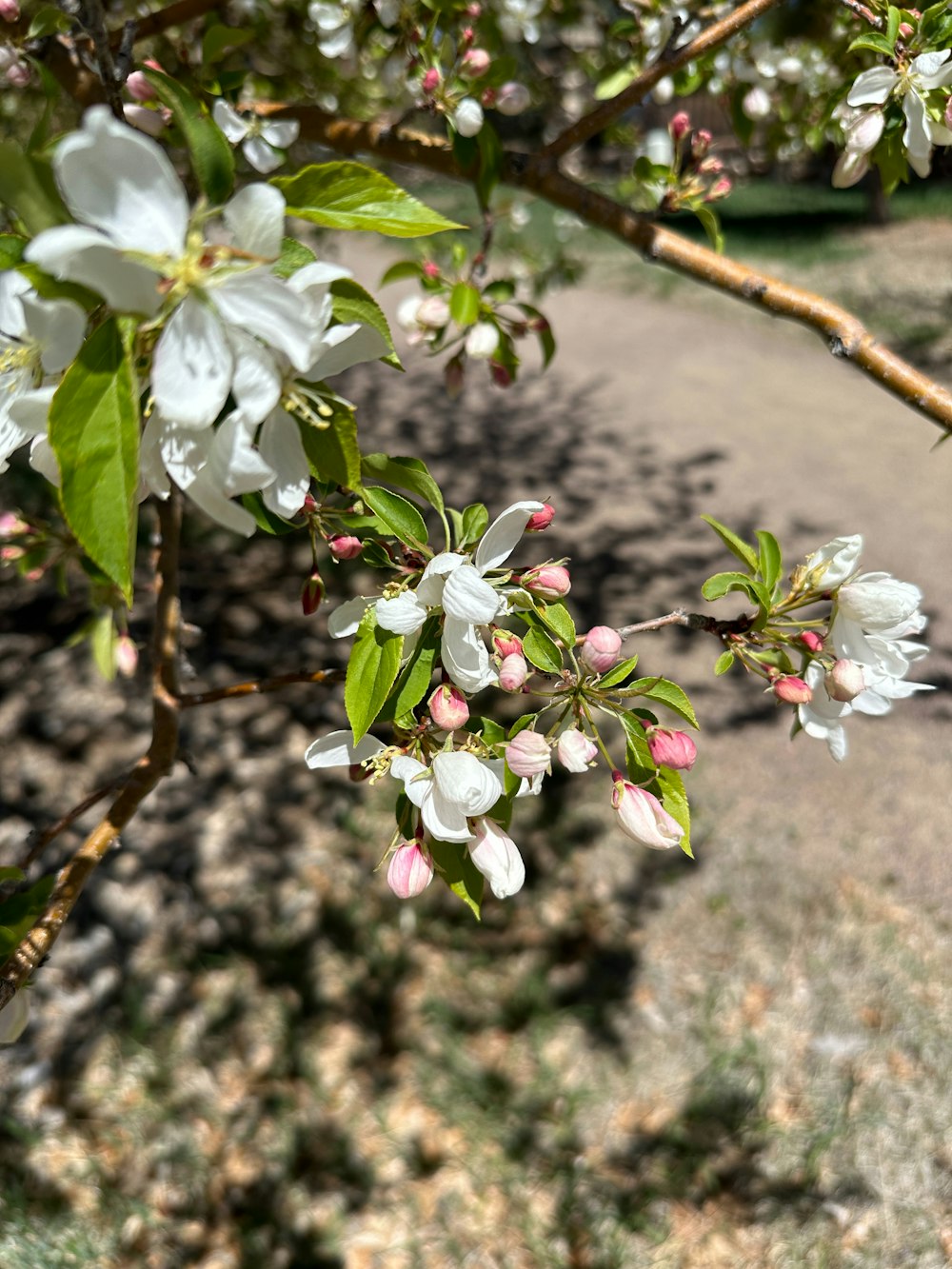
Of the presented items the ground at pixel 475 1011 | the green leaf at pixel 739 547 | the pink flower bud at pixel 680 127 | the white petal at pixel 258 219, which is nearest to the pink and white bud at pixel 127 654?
the ground at pixel 475 1011

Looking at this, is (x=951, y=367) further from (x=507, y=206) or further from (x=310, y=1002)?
(x=310, y=1002)

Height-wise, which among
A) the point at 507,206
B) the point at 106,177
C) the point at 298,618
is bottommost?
the point at 298,618

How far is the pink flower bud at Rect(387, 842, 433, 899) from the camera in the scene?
2.89ft

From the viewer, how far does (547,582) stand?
0.91 metres

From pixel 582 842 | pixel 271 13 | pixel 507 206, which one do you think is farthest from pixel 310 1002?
pixel 271 13

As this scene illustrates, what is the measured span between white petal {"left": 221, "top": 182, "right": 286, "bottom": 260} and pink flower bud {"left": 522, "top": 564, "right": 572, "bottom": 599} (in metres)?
0.40

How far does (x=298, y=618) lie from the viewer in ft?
13.3

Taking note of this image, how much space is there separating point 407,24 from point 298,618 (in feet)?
8.60

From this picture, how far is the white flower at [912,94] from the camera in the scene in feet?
3.81

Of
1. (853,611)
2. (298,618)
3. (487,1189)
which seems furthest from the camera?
(298,618)

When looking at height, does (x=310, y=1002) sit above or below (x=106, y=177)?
below

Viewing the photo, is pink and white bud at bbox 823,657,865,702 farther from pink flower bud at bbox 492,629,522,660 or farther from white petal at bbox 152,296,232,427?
white petal at bbox 152,296,232,427

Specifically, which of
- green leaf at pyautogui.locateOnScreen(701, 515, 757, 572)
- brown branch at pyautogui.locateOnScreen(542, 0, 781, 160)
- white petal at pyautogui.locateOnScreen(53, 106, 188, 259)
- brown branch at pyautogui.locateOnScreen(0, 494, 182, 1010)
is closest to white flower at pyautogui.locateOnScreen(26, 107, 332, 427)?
white petal at pyautogui.locateOnScreen(53, 106, 188, 259)

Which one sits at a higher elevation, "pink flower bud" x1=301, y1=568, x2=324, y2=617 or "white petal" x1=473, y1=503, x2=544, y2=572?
"white petal" x1=473, y1=503, x2=544, y2=572
